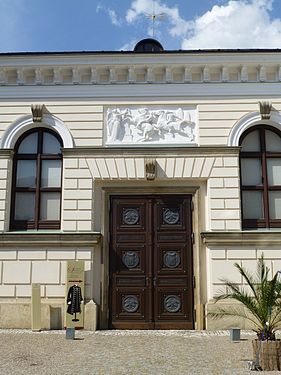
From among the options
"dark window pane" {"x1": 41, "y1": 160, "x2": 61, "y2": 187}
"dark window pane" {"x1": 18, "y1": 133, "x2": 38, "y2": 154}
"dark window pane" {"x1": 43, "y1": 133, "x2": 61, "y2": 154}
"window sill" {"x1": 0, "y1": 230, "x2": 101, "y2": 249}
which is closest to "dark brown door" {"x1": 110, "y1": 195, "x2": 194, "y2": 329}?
"window sill" {"x1": 0, "y1": 230, "x2": 101, "y2": 249}

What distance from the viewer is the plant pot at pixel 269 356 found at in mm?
8055

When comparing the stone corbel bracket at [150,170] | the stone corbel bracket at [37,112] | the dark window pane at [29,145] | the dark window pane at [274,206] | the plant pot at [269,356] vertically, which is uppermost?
the stone corbel bracket at [37,112]

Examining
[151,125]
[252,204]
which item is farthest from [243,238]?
[151,125]

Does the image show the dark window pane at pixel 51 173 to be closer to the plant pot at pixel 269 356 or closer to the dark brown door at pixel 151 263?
the dark brown door at pixel 151 263

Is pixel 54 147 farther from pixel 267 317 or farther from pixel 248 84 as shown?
pixel 267 317

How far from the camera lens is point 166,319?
45.6 ft

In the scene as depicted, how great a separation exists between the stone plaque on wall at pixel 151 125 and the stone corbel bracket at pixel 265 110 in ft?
6.48

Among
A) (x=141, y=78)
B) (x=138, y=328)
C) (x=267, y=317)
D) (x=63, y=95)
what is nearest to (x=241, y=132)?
(x=141, y=78)

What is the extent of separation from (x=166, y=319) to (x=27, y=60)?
28.4 ft

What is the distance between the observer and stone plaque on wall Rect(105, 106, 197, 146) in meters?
14.8

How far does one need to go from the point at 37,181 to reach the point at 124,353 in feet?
21.8

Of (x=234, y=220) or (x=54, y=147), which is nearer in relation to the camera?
(x=234, y=220)

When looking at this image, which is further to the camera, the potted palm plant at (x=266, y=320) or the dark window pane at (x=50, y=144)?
the dark window pane at (x=50, y=144)

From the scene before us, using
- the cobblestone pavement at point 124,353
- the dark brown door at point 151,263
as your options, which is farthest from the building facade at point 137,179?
the cobblestone pavement at point 124,353
